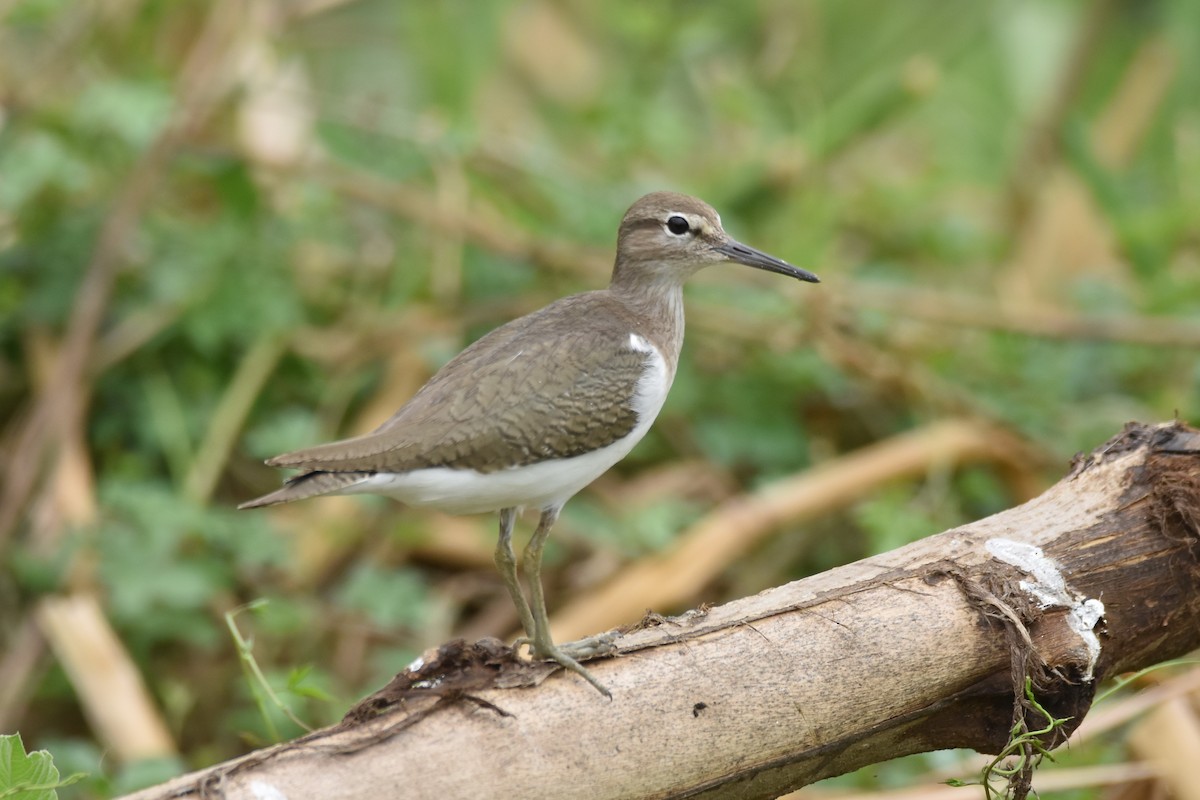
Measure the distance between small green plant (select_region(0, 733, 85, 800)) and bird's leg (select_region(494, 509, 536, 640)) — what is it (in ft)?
4.84

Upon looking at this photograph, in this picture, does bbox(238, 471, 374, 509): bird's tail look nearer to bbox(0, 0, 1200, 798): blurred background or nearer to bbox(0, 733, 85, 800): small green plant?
bbox(0, 733, 85, 800): small green plant

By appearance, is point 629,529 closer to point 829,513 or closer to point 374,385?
point 829,513

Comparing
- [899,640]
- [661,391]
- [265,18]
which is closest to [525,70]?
[265,18]

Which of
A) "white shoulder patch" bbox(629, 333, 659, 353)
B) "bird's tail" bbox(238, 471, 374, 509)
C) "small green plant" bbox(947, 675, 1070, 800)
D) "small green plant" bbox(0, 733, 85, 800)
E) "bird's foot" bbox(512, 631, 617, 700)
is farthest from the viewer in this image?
"white shoulder patch" bbox(629, 333, 659, 353)

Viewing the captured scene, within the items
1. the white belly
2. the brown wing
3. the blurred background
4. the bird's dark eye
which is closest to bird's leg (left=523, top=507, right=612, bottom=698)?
the white belly

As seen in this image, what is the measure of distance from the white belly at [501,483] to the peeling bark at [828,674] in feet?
1.86

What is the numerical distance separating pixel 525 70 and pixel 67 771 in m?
6.64

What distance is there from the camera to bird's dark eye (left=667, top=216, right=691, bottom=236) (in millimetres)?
4621

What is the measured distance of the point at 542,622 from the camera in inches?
152

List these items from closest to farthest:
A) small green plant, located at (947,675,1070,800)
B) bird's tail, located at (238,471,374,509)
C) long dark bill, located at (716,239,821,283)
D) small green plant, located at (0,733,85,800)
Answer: small green plant, located at (0,733,85,800), small green plant, located at (947,675,1070,800), bird's tail, located at (238,471,374,509), long dark bill, located at (716,239,821,283)

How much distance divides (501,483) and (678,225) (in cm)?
128

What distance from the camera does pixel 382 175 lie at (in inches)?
292

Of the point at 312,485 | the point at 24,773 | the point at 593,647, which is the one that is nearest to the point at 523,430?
the point at 312,485

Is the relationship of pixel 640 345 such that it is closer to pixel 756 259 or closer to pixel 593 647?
Answer: pixel 756 259
